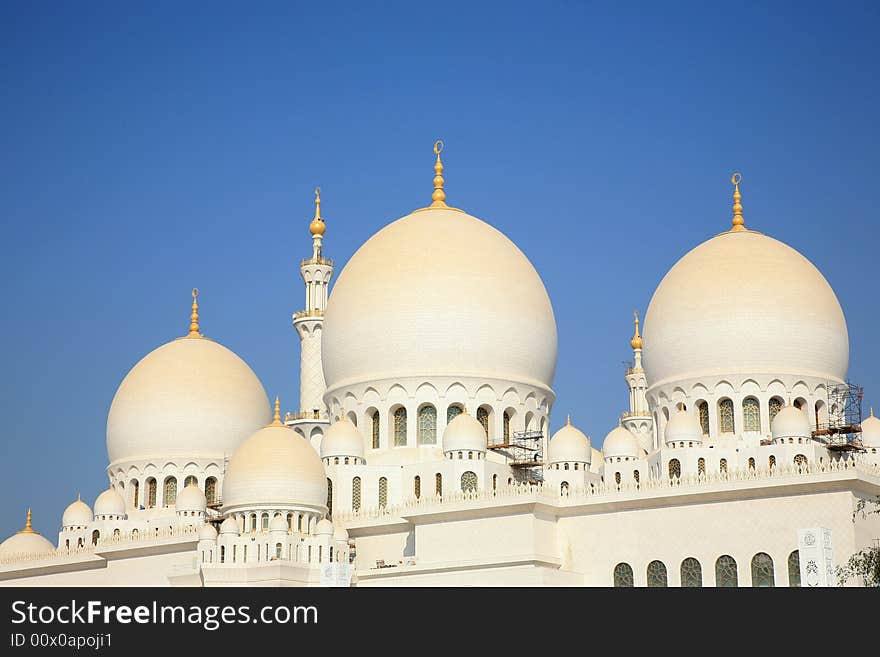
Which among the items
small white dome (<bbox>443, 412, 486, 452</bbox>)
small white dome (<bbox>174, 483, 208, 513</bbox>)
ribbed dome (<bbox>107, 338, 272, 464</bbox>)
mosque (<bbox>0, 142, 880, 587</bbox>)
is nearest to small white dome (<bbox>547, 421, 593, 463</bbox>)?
mosque (<bbox>0, 142, 880, 587</bbox>)

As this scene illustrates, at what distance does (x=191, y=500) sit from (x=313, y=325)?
773 centimetres

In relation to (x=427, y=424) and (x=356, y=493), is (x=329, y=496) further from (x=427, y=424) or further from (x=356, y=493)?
(x=427, y=424)

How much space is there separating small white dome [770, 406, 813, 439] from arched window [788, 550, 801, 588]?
5.07 m

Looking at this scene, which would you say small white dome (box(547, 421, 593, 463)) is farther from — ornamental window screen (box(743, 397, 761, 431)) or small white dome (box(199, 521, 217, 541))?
small white dome (box(199, 521, 217, 541))

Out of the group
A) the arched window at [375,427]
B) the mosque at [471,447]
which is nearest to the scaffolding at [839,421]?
the mosque at [471,447]

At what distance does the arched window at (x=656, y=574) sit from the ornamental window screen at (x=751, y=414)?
7.29m

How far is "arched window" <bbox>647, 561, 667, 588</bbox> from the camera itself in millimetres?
37688

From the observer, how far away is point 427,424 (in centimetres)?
4425

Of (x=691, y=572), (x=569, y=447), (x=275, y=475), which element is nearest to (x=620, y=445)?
(x=569, y=447)

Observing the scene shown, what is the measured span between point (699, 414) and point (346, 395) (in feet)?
35.0
